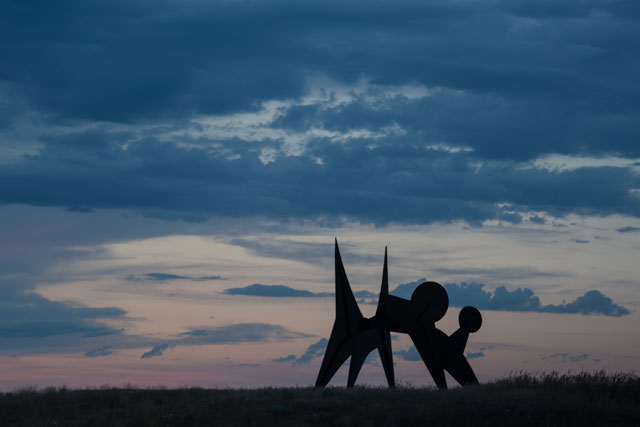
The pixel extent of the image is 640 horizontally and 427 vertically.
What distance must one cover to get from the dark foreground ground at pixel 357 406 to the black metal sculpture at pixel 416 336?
2057mm

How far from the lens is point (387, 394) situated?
23.2m

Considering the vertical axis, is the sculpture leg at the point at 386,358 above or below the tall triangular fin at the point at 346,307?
below

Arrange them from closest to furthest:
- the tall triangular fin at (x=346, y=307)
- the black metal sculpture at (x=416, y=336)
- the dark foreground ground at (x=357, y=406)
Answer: the dark foreground ground at (x=357, y=406) → the black metal sculpture at (x=416, y=336) → the tall triangular fin at (x=346, y=307)

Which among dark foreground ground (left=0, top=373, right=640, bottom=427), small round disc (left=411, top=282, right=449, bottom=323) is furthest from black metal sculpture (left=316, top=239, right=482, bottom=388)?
dark foreground ground (left=0, top=373, right=640, bottom=427)

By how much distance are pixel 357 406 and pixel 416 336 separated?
5533 mm

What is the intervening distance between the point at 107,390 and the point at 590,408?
15091 mm

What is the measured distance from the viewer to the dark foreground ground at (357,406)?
814 inches

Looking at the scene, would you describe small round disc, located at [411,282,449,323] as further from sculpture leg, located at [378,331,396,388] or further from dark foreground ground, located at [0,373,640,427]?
dark foreground ground, located at [0,373,640,427]

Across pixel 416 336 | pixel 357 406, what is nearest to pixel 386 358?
pixel 416 336

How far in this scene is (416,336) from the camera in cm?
2673

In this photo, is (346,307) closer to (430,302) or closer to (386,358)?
(386,358)

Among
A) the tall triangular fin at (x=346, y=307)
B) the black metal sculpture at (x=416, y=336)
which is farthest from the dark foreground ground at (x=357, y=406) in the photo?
the tall triangular fin at (x=346, y=307)

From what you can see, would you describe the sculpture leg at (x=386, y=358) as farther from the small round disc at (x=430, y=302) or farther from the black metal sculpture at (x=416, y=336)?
the small round disc at (x=430, y=302)

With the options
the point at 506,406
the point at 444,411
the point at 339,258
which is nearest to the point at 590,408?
the point at 506,406
